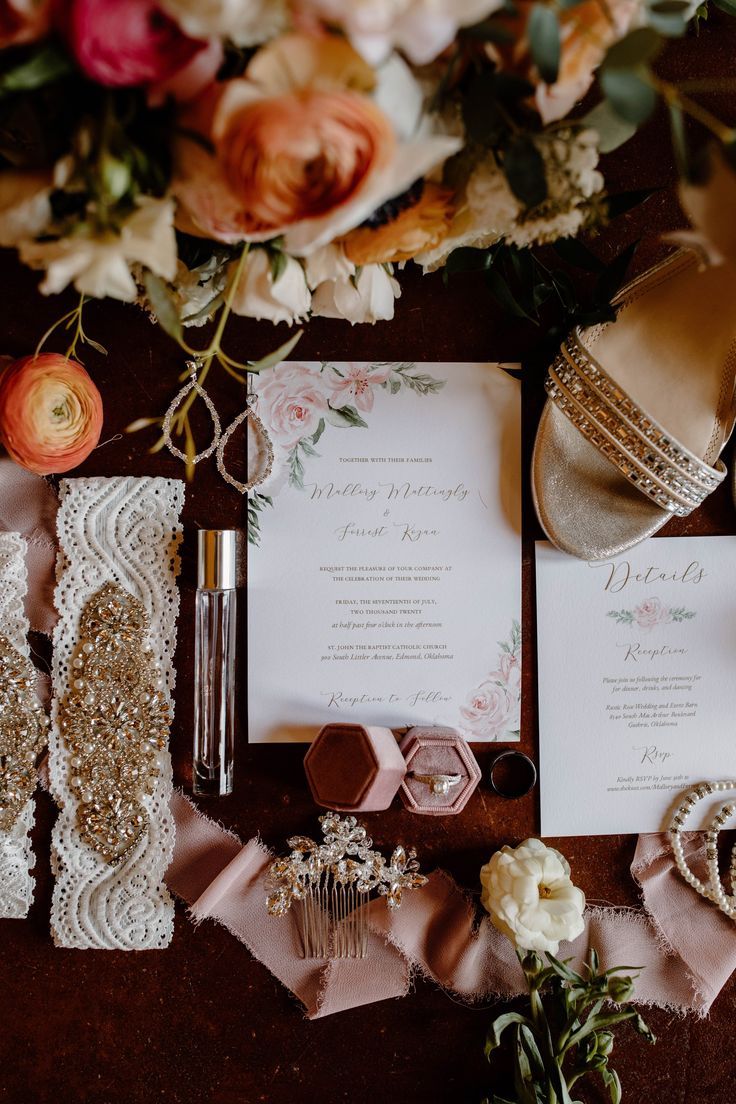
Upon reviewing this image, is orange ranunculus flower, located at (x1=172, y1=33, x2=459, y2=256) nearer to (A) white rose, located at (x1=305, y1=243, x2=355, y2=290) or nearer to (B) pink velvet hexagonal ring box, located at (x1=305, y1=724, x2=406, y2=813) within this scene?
(A) white rose, located at (x1=305, y1=243, x2=355, y2=290)

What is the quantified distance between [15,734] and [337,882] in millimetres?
341

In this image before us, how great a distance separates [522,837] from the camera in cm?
78

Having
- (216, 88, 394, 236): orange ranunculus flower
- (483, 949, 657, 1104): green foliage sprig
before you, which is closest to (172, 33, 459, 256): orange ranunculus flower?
(216, 88, 394, 236): orange ranunculus flower

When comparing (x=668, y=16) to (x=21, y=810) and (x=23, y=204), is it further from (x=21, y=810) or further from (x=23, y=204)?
(x=21, y=810)

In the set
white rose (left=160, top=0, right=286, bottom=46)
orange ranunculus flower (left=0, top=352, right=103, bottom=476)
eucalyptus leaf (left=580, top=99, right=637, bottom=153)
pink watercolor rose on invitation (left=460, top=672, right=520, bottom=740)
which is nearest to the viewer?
white rose (left=160, top=0, right=286, bottom=46)

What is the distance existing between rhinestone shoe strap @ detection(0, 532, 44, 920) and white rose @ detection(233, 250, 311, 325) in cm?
35

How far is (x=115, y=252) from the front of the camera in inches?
16.8

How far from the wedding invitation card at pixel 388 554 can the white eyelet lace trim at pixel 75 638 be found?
0.09 metres

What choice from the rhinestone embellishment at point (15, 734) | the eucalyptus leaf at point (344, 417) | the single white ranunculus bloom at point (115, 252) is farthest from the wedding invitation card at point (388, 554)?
the single white ranunculus bloom at point (115, 252)

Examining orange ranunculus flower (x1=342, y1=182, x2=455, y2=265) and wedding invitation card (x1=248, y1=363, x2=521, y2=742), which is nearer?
orange ranunculus flower (x1=342, y1=182, x2=455, y2=265)

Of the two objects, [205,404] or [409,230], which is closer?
[409,230]

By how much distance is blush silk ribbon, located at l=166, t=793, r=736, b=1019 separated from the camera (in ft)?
2.47

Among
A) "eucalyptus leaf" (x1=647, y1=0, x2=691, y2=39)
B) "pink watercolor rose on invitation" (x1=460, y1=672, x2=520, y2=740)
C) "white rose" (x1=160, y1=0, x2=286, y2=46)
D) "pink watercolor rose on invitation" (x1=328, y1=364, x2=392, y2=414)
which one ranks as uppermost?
"eucalyptus leaf" (x1=647, y1=0, x2=691, y2=39)

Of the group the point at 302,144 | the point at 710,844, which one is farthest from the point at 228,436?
the point at 710,844
